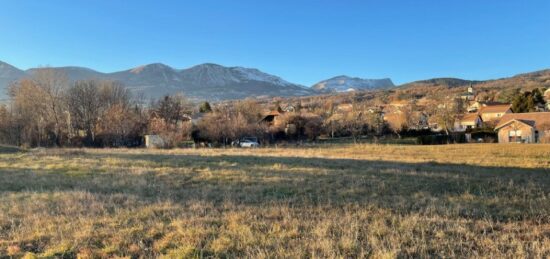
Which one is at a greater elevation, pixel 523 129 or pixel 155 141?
pixel 523 129

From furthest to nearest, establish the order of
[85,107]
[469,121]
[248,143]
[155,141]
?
[469,121] → [85,107] → [248,143] → [155,141]

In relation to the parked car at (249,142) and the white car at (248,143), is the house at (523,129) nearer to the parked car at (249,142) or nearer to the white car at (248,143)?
the parked car at (249,142)

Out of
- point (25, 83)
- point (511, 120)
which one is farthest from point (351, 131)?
point (25, 83)

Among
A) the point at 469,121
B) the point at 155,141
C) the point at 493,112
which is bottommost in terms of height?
the point at 155,141

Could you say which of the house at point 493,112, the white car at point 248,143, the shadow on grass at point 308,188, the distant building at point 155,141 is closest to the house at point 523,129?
the house at point 493,112

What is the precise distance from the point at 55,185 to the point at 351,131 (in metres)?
59.2

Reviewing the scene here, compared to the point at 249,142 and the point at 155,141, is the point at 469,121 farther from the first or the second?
the point at 155,141

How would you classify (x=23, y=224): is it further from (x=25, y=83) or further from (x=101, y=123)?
(x=25, y=83)

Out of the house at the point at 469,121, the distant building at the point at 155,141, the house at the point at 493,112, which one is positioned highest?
the house at the point at 493,112

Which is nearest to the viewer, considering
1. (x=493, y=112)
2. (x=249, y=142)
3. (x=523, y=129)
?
(x=249, y=142)

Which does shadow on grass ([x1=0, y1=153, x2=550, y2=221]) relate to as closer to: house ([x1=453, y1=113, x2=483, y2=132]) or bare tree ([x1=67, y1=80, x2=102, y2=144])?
bare tree ([x1=67, y1=80, x2=102, y2=144])

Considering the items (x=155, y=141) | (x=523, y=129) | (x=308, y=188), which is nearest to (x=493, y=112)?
(x=523, y=129)

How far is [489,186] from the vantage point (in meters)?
11.6

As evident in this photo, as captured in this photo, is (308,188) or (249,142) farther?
(249,142)
